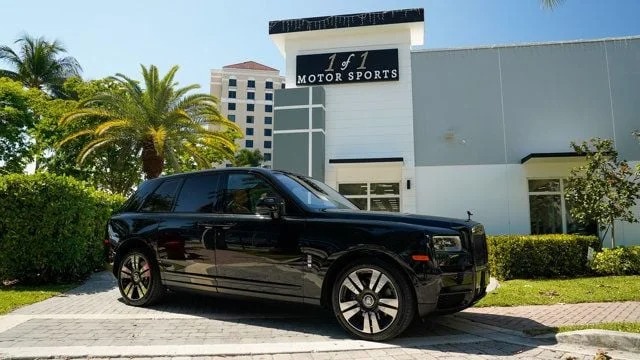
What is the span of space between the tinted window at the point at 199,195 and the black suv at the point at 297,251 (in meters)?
0.01

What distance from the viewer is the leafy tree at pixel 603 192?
10969 mm

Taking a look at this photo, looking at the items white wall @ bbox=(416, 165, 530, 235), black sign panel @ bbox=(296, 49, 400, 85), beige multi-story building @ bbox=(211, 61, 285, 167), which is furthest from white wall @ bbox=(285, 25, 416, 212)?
beige multi-story building @ bbox=(211, 61, 285, 167)

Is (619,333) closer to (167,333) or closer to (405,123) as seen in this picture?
(167,333)

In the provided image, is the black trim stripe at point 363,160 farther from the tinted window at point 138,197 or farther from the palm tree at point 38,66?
the palm tree at point 38,66

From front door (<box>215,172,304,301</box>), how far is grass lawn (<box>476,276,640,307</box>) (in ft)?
10.4

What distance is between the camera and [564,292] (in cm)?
745

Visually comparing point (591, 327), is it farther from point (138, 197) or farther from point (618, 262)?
point (618, 262)

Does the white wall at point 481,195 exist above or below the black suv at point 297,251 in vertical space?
above

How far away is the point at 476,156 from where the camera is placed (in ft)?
49.1

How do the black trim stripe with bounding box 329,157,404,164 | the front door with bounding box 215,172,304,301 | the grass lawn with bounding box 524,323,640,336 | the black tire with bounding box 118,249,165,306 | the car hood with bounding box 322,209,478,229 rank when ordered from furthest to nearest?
the black trim stripe with bounding box 329,157,404,164, the black tire with bounding box 118,249,165,306, the front door with bounding box 215,172,304,301, the grass lawn with bounding box 524,323,640,336, the car hood with bounding box 322,209,478,229

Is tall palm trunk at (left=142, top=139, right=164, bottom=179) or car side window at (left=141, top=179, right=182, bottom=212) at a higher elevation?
tall palm trunk at (left=142, top=139, right=164, bottom=179)

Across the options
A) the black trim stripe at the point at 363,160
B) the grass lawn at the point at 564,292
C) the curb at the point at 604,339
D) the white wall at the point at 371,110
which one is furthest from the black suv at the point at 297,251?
the white wall at the point at 371,110

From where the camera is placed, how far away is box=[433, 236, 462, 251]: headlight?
171 inches

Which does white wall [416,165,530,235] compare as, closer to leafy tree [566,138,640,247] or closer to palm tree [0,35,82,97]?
leafy tree [566,138,640,247]
